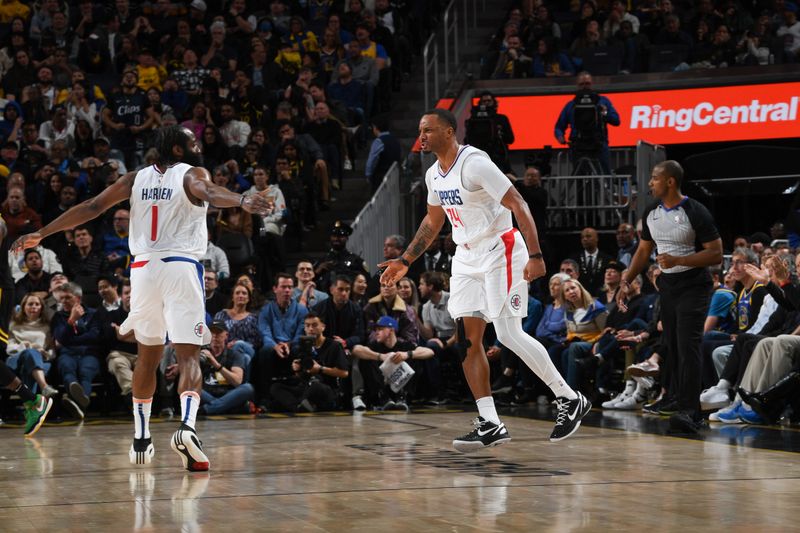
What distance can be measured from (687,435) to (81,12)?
15.8 metres

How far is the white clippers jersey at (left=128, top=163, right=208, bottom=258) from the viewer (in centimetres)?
684

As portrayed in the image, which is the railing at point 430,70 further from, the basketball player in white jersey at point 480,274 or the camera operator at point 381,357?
the basketball player in white jersey at point 480,274

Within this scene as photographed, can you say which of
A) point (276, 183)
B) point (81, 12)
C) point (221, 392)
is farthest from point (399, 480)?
point (81, 12)

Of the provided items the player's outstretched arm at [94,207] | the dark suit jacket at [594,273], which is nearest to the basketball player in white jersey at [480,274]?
the player's outstretched arm at [94,207]

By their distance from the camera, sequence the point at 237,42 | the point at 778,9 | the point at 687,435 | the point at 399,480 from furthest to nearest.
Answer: the point at 237,42, the point at 778,9, the point at 687,435, the point at 399,480

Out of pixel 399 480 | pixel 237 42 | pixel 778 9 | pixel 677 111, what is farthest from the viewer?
pixel 237 42

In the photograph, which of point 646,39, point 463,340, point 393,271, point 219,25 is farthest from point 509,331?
point 219,25

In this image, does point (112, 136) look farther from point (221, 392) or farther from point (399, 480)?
point (399, 480)

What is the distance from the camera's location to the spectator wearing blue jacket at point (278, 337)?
12.3m

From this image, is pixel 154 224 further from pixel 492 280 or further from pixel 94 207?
pixel 492 280

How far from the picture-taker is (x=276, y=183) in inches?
619

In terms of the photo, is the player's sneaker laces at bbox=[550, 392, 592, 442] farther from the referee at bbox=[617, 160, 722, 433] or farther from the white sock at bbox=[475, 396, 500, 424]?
the referee at bbox=[617, 160, 722, 433]

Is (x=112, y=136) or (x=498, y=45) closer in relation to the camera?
(x=112, y=136)

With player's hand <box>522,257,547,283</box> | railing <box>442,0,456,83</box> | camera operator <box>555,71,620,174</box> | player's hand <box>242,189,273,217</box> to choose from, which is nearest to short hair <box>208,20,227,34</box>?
railing <box>442,0,456,83</box>
